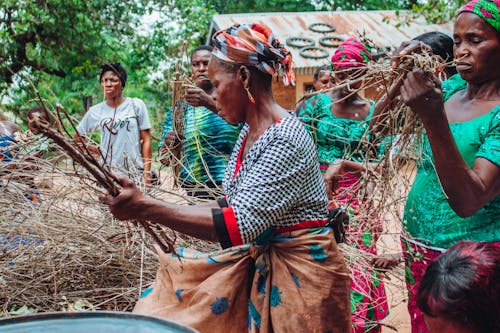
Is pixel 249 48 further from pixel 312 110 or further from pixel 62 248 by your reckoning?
pixel 312 110

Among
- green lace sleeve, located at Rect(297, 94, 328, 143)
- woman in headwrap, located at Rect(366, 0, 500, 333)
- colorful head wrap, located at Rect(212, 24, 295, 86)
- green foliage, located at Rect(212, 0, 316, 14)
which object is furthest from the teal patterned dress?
green foliage, located at Rect(212, 0, 316, 14)

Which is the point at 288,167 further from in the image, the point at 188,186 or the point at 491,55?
the point at 188,186

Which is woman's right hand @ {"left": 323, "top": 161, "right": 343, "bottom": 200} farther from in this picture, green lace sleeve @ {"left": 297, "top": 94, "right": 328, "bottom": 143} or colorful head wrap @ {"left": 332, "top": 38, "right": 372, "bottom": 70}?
colorful head wrap @ {"left": 332, "top": 38, "right": 372, "bottom": 70}

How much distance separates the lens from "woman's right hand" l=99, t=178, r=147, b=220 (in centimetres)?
204

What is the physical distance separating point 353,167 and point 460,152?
3.90ft

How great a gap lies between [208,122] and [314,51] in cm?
1046

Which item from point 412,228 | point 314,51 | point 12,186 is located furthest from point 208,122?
point 314,51

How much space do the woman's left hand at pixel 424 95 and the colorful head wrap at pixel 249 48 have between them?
0.47m

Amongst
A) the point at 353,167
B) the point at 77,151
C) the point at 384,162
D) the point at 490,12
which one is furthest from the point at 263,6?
the point at 77,151

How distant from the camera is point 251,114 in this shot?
233 cm

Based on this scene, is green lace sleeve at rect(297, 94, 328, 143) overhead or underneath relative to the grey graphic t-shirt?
overhead

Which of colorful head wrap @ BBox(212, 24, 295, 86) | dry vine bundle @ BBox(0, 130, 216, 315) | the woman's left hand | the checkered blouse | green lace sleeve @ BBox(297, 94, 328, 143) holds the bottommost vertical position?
dry vine bundle @ BBox(0, 130, 216, 315)

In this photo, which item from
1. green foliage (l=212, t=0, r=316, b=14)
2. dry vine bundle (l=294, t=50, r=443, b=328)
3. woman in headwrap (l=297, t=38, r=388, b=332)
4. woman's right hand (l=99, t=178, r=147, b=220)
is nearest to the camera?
woman's right hand (l=99, t=178, r=147, b=220)

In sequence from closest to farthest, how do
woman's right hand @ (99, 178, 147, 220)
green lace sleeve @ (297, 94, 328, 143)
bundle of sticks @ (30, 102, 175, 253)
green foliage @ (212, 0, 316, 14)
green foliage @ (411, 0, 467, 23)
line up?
1. bundle of sticks @ (30, 102, 175, 253)
2. woman's right hand @ (99, 178, 147, 220)
3. green lace sleeve @ (297, 94, 328, 143)
4. green foliage @ (411, 0, 467, 23)
5. green foliage @ (212, 0, 316, 14)
